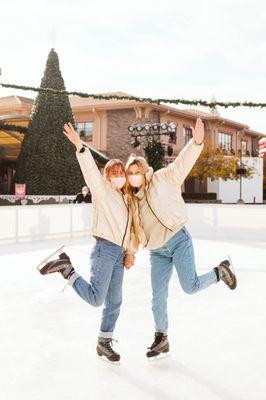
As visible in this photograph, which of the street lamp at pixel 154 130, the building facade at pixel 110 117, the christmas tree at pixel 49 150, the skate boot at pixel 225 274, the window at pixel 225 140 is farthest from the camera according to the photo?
the window at pixel 225 140

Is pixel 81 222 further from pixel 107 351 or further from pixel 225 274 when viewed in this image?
pixel 107 351

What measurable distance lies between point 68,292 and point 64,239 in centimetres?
791

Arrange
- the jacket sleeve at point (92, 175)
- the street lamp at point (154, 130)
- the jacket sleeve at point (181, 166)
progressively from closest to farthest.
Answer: the jacket sleeve at point (92, 175) → the jacket sleeve at point (181, 166) → the street lamp at point (154, 130)

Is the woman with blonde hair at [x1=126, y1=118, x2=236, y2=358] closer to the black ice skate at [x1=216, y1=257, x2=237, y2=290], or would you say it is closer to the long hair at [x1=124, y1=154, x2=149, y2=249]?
the long hair at [x1=124, y1=154, x2=149, y2=249]

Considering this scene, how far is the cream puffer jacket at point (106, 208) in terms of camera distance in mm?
3777

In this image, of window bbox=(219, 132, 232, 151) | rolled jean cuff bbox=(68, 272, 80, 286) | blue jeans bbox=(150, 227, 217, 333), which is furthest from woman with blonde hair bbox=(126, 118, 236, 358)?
window bbox=(219, 132, 232, 151)

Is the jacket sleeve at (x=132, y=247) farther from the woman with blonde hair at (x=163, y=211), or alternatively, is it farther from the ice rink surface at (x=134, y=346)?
the ice rink surface at (x=134, y=346)

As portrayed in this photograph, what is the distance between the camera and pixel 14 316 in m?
5.57

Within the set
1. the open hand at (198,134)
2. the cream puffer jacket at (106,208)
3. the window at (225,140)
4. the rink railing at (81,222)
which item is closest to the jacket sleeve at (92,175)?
the cream puffer jacket at (106,208)

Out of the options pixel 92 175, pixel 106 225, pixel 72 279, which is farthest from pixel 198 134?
pixel 72 279

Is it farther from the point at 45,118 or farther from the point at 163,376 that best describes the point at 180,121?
the point at 163,376

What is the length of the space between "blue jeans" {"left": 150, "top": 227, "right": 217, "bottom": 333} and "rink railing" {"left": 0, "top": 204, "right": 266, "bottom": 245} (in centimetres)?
953

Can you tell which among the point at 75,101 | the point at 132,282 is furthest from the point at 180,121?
the point at 132,282

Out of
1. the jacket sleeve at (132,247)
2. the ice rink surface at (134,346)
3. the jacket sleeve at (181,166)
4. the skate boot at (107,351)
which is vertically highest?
the jacket sleeve at (181,166)
